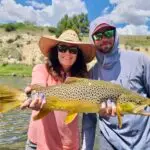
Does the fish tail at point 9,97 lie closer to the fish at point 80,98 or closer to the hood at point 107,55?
the fish at point 80,98

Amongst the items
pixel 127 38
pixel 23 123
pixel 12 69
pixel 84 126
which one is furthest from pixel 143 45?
pixel 84 126

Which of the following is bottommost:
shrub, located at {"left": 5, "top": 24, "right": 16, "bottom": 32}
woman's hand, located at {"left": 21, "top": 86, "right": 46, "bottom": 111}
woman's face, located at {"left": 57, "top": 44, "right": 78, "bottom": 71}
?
woman's hand, located at {"left": 21, "top": 86, "right": 46, "bottom": 111}

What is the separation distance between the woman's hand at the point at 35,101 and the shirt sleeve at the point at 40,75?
40 centimetres

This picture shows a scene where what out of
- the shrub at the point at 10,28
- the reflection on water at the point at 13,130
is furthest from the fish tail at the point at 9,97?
the shrub at the point at 10,28

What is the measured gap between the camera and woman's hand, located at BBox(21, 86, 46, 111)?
4891mm

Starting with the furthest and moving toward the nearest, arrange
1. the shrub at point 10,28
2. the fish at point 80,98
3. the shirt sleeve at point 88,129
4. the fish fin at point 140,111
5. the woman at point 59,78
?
1. the shrub at point 10,28
2. the shirt sleeve at point 88,129
3. the woman at point 59,78
4. the fish at point 80,98
5. the fish fin at point 140,111

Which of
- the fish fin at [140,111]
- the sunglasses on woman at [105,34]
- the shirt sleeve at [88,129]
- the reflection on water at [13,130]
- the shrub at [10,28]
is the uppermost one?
the shrub at [10,28]

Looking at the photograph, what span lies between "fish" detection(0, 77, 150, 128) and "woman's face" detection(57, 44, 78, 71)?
518mm

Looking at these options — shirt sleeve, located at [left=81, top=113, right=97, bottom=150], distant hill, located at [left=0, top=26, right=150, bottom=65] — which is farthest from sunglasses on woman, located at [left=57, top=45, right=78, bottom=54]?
distant hill, located at [left=0, top=26, right=150, bottom=65]

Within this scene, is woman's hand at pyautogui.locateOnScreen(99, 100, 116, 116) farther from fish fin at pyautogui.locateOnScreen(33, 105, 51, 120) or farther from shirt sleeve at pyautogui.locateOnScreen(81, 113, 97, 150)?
shirt sleeve at pyautogui.locateOnScreen(81, 113, 97, 150)

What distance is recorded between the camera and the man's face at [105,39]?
17.4 ft

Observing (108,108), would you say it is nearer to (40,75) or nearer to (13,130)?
(40,75)

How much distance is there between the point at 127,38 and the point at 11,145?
80028 mm

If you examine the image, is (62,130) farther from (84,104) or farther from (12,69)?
(12,69)
